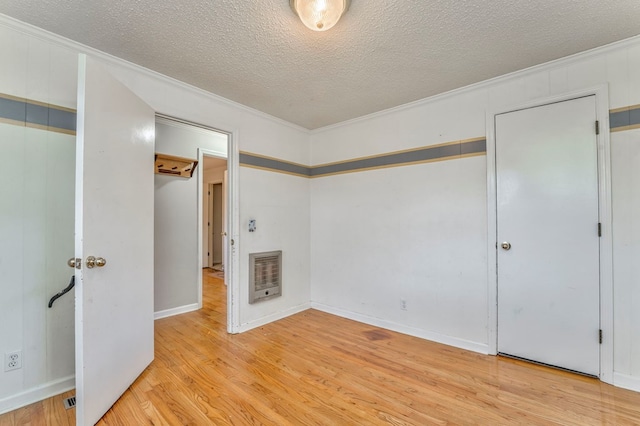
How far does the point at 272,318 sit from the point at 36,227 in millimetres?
2371

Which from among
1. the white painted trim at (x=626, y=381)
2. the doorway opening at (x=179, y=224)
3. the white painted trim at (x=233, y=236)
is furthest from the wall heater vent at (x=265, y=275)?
the white painted trim at (x=626, y=381)

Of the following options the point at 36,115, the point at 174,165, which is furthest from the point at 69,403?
the point at 174,165

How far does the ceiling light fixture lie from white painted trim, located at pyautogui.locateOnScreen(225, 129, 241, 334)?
1.70 m

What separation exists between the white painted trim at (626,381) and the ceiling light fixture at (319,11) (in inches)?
127

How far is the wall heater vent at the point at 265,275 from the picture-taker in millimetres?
3217

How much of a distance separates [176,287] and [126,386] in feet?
5.85

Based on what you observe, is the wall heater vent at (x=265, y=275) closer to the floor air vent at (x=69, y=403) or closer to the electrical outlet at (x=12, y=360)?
the floor air vent at (x=69, y=403)

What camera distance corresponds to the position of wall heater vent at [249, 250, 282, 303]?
3217 mm

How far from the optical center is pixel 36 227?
190 cm

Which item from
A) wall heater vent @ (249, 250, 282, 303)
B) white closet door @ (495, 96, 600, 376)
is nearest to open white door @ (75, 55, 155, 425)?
wall heater vent @ (249, 250, 282, 303)

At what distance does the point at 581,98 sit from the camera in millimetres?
2219

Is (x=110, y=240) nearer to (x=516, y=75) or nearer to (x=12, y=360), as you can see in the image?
(x=12, y=360)

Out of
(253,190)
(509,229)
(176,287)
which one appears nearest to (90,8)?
(253,190)

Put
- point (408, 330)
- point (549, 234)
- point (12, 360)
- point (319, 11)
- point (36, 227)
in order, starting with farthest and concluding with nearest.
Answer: point (408, 330), point (549, 234), point (36, 227), point (12, 360), point (319, 11)
